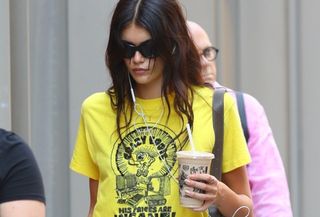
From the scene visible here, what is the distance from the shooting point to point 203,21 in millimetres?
6172

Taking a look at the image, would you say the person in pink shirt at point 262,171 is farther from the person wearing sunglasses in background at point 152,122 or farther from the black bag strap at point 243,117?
the person wearing sunglasses in background at point 152,122

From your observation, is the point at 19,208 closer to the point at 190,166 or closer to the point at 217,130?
the point at 190,166

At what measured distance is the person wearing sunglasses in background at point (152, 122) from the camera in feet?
11.0

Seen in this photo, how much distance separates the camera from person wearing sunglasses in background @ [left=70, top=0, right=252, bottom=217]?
11.0ft

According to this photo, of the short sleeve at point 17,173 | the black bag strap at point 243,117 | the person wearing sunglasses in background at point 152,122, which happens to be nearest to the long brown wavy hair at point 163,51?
the person wearing sunglasses in background at point 152,122

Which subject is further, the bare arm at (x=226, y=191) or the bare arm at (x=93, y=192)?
the bare arm at (x=93, y=192)

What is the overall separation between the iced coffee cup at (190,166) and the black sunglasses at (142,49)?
17.0 inches

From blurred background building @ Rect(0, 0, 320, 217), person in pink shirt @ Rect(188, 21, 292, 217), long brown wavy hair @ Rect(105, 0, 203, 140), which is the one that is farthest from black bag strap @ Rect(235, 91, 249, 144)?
blurred background building @ Rect(0, 0, 320, 217)

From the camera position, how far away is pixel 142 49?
3.40 meters

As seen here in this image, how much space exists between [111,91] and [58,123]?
2072 mm

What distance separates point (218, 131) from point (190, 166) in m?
0.27

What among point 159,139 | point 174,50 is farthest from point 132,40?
point 159,139

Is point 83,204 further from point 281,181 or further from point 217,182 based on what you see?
point 217,182

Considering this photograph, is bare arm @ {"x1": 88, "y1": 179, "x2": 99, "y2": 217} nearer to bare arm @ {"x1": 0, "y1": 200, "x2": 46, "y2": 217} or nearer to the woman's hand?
the woman's hand
